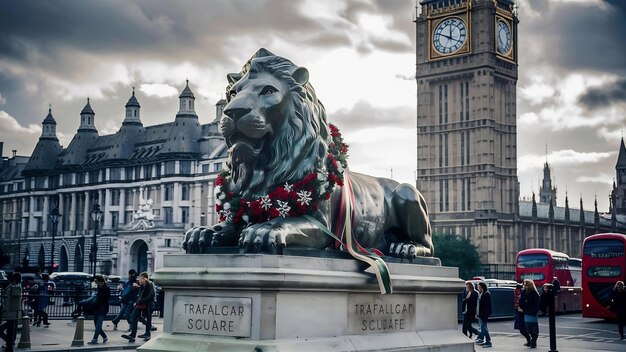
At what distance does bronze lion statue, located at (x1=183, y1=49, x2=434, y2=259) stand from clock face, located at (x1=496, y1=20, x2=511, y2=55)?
80.8 metres

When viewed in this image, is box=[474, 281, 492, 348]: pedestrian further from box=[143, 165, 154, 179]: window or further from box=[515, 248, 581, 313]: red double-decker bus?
box=[143, 165, 154, 179]: window

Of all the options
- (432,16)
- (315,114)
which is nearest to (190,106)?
(432,16)

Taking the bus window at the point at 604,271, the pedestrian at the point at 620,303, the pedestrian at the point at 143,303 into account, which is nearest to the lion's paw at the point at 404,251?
the pedestrian at the point at 143,303

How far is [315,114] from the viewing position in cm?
817

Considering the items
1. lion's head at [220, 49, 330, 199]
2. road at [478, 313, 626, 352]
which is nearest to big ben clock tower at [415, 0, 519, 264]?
road at [478, 313, 626, 352]

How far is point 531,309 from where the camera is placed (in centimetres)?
1764

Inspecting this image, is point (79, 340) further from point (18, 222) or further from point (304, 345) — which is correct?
point (18, 222)

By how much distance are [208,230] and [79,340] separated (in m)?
9.74

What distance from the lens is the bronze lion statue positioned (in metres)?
7.56

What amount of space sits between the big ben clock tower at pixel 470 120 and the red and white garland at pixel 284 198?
76.8m

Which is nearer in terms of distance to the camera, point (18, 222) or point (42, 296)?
point (42, 296)

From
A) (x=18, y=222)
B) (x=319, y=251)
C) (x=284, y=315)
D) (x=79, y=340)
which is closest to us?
(x=284, y=315)

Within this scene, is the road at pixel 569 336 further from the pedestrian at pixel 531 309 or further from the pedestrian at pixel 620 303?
the pedestrian at pixel 620 303

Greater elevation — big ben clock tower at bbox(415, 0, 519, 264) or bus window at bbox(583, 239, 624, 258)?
big ben clock tower at bbox(415, 0, 519, 264)
